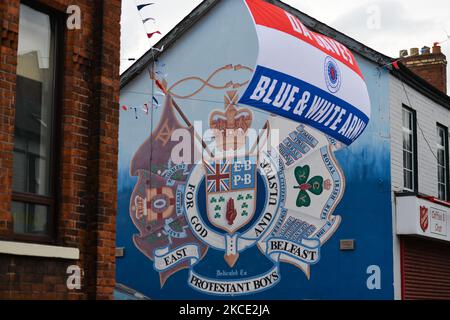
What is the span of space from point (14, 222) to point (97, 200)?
1118 millimetres

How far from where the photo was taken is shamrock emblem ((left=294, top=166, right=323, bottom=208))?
19703mm

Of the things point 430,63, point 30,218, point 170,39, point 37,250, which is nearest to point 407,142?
point 430,63

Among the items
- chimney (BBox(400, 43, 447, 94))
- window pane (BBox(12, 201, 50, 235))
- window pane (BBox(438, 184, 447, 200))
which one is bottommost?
window pane (BBox(12, 201, 50, 235))

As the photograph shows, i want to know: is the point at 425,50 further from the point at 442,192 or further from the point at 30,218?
the point at 30,218

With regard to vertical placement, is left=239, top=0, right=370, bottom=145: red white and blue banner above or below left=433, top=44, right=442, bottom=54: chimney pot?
below

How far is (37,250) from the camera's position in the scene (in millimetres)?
8617

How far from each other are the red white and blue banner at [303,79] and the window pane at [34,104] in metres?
4.50

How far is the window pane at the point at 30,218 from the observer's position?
8.75m

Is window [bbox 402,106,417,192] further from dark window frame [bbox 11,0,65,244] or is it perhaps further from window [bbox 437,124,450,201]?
dark window frame [bbox 11,0,65,244]

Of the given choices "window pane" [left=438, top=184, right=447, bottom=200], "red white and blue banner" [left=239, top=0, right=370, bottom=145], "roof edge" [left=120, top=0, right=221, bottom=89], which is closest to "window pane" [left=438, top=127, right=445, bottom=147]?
"window pane" [left=438, top=184, right=447, bottom=200]

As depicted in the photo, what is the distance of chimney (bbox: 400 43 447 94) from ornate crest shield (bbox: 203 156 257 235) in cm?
639

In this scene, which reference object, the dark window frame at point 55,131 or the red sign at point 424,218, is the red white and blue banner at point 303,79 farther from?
the red sign at point 424,218
